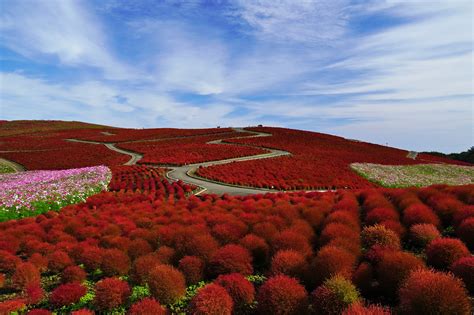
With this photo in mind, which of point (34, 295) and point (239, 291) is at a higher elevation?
point (239, 291)

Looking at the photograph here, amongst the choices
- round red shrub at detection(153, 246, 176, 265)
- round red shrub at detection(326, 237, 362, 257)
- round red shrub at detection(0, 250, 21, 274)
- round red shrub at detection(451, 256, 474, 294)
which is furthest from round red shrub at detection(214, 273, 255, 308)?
round red shrub at detection(0, 250, 21, 274)

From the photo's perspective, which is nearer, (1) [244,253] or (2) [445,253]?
(2) [445,253]

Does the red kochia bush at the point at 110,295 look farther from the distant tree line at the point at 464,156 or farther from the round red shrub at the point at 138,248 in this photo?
the distant tree line at the point at 464,156

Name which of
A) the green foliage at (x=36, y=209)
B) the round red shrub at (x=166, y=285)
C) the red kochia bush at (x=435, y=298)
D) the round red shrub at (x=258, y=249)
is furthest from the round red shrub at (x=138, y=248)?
the green foliage at (x=36, y=209)

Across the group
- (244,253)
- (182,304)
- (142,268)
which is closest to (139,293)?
(142,268)

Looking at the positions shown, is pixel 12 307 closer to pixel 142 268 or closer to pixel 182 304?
pixel 142 268

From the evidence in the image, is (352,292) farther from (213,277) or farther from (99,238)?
(99,238)

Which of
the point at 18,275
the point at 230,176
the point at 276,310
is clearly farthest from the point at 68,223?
the point at 230,176
